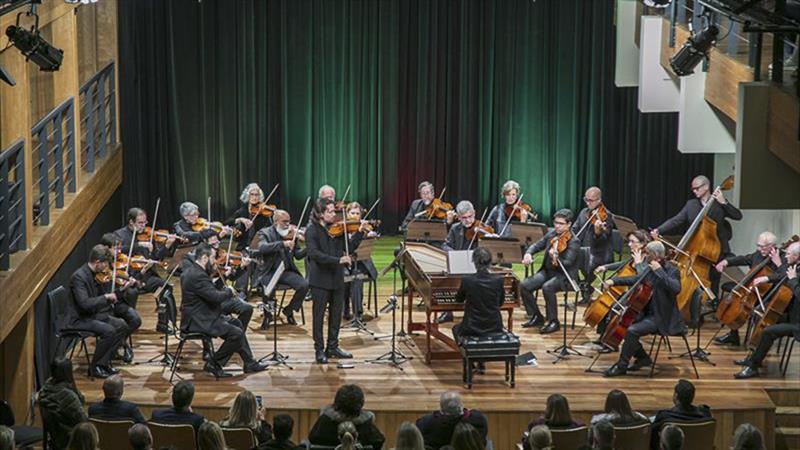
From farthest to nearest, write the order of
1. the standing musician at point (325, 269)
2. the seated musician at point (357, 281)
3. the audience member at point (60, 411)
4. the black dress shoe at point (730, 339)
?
the seated musician at point (357, 281), the black dress shoe at point (730, 339), the standing musician at point (325, 269), the audience member at point (60, 411)

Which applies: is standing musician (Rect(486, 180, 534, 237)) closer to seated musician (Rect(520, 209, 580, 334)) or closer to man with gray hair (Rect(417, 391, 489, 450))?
seated musician (Rect(520, 209, 580, 334))

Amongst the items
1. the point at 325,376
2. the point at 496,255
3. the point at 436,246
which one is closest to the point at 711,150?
the point at 496,255

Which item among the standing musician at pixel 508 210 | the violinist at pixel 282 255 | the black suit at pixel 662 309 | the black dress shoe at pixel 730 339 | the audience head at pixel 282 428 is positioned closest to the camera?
the audience head at pixel 282 428

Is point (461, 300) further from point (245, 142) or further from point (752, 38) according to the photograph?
point (245, 142)

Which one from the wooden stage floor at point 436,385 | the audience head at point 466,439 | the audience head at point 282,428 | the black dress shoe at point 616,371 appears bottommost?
the wooden stage floor at point 436,385

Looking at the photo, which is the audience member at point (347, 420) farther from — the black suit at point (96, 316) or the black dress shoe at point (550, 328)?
the black dress shoe at point (550, 328)

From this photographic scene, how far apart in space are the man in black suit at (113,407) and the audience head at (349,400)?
1.50 m

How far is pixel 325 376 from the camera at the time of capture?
1098 centimetres

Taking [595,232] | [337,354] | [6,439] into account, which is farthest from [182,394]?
[595,232]

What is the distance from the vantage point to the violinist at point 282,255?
1232 cm

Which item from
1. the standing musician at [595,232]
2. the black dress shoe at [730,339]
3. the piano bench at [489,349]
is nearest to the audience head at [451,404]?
the piano bench at [489,349]

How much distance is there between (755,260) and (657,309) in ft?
4.13

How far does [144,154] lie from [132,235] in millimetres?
4693

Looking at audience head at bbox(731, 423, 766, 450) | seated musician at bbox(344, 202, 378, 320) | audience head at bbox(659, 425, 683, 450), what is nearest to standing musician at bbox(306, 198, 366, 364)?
seated musician at bbox(344, 202, 378, 320)
